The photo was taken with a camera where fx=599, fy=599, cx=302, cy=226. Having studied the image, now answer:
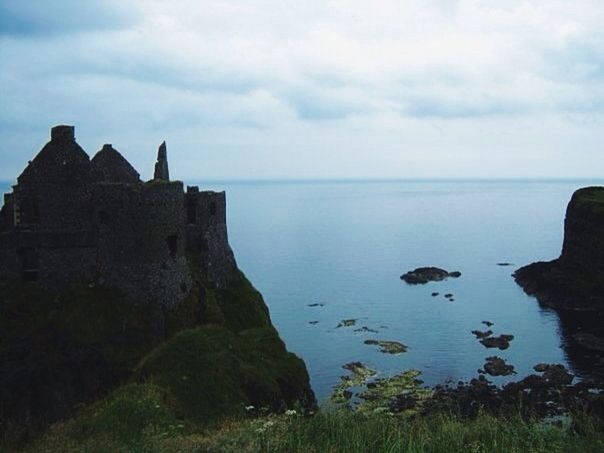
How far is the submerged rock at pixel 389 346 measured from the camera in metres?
75.6

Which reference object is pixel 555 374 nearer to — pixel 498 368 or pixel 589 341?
pixel 498 368

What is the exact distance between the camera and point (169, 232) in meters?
40.2

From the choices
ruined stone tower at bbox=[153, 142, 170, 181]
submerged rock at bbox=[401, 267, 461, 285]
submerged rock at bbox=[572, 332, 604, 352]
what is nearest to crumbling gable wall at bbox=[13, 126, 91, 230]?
ruined stone tower at bbox=[153, 142, 170, 181]

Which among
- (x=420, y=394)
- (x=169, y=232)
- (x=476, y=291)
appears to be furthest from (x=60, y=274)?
(x=476, y=291)

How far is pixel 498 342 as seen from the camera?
79812 mm

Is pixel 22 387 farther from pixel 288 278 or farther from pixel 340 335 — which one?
pixel 288 278

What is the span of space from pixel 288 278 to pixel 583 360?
218 ft

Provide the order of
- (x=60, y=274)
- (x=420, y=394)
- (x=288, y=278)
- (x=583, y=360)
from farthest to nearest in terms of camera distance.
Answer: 1. (x=288, y=278)
2. (x=583, y=360)
3. (x=420, y=394)
4. (x=60, y=274)

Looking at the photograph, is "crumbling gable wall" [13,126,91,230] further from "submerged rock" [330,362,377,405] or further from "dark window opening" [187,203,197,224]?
"submerged rock" [330,362,377,405]

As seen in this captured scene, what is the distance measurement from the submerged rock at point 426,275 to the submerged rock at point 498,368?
54753 millimetres

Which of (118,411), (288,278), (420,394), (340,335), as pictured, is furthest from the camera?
(288,278)

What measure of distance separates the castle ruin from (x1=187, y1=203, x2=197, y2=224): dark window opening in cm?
573

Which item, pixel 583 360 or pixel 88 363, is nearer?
pixel 88 363

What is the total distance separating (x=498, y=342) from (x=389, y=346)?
15.1 meters
